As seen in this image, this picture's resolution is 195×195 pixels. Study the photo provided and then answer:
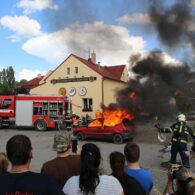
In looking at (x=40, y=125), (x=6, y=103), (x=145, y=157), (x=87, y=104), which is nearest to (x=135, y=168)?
(x=145, y=157)

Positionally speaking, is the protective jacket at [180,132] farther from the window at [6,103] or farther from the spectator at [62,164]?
the window at [6,103]

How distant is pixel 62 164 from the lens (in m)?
4.05

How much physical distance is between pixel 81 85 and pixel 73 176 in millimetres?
35301

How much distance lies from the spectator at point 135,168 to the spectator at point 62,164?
0.58m

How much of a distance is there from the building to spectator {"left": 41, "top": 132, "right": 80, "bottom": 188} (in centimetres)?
3201

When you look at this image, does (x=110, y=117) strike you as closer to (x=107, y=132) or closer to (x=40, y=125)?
(x=107, y=132)

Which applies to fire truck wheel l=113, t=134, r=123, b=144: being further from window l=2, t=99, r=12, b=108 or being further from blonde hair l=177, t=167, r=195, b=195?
blonde hair l=177, t=167, r=195, b=195

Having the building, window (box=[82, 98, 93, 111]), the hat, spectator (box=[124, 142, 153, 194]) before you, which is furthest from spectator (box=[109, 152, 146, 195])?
window (box=[82, 98, 93, 111])

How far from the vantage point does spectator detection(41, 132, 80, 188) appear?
3996 millimetres

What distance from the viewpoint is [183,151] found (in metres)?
10.0

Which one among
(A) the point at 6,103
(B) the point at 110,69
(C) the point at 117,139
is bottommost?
(C) the point at 117,139

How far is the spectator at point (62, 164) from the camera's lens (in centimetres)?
400

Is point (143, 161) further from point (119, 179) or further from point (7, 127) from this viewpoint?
point (7, 127)

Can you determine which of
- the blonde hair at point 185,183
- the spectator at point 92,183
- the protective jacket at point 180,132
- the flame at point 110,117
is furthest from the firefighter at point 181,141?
the flame at point 110,117
